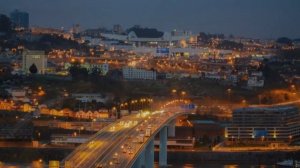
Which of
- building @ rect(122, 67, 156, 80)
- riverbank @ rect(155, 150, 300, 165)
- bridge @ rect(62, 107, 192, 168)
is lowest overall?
riverbank @ rect(155, 150, 300, 165)

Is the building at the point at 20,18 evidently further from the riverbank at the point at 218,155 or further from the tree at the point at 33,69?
the riverbank at the point at 218,155

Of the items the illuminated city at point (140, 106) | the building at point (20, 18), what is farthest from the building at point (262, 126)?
the building at point (20, 18)

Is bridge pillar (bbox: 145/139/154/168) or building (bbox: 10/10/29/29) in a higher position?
building (bbox: 10/10/29/29)

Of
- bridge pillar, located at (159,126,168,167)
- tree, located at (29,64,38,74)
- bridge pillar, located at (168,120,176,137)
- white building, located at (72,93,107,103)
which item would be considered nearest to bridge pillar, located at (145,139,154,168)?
bridge pillar, located at (159,126,168,167)

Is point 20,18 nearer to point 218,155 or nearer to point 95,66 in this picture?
point 95,66

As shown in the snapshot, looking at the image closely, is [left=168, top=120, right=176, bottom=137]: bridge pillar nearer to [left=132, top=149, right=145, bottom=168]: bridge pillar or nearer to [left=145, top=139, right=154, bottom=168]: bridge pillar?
[left=145, top=139, right=154, bottom=168]: bridge pillar

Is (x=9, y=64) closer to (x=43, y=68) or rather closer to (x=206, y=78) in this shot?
(x=43, y=68)

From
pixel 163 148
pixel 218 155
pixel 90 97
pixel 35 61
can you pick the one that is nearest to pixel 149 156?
pixel 163 148
